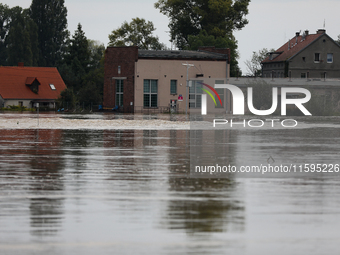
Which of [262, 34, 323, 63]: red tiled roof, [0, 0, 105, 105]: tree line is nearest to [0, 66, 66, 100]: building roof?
[0, 0, 105, 105]: tree line

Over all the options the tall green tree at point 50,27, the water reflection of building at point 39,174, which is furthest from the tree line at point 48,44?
the water reflection of building at point 39,174

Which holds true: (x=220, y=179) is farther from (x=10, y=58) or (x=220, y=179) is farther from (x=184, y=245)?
(x=10, y=58)

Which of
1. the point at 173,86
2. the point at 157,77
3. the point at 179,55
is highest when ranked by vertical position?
the point at 179,55

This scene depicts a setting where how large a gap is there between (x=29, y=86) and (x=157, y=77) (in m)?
26.9

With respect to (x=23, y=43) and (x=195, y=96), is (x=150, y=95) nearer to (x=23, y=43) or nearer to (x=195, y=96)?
(x=195, y=96)

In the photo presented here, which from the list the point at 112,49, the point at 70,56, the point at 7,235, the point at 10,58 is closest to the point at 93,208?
the point at 7,235

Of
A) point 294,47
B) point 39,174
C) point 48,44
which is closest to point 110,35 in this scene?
point 48,44

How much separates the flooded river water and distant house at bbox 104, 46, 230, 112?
6100 centimetres

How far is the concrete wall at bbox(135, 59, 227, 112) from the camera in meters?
77.2

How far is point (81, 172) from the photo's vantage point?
539 inches

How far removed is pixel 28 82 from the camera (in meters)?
93.2

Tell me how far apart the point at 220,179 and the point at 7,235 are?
20.2 ft

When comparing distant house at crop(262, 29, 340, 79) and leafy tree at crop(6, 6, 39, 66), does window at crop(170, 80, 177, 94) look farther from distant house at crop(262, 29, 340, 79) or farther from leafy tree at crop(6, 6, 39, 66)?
leafy tree at crop(6, 6, 39, 66)

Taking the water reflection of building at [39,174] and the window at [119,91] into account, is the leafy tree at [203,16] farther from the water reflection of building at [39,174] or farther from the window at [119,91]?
the water reflection of building at [39,174]
